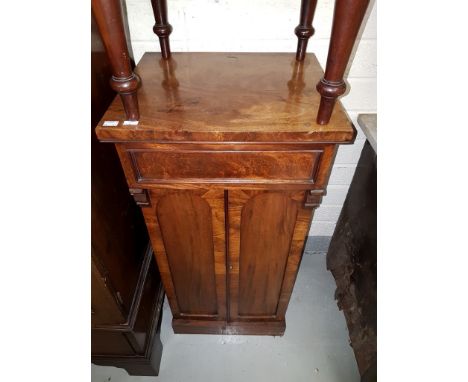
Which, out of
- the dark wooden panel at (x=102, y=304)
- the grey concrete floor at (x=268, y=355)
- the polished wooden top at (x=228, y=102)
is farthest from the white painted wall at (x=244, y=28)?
the grey concrete floor at (x=268, y=355)

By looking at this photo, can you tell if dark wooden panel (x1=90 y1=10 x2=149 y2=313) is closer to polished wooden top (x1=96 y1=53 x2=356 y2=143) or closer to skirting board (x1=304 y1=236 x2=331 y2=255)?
polished wooden top (x1=96 y1=53 x2=356 y2=143)

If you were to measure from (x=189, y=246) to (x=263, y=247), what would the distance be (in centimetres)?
24

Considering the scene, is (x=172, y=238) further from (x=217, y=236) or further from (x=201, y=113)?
(x=201, y=113)

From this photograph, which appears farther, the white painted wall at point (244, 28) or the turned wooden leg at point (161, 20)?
the white painted wall at point (244, 28)

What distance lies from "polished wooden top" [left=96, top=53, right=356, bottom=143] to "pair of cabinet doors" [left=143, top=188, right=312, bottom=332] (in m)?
0.20

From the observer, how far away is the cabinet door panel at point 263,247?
0.88 m

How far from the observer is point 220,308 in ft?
4.14

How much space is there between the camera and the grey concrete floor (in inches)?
49.9

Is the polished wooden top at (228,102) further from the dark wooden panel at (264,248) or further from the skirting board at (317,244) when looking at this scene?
the skirting board at (317,244)

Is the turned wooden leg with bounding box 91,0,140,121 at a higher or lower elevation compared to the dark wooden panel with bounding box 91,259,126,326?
higher

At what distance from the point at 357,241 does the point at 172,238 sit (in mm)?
778

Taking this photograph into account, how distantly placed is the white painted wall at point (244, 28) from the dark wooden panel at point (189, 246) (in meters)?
0.53

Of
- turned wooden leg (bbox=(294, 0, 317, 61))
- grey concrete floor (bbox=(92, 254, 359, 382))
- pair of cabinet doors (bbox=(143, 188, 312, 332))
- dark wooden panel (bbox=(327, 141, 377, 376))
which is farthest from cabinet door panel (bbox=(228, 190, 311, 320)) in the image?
turned wooden leg (bbox=(294, 0, 317, 61))
